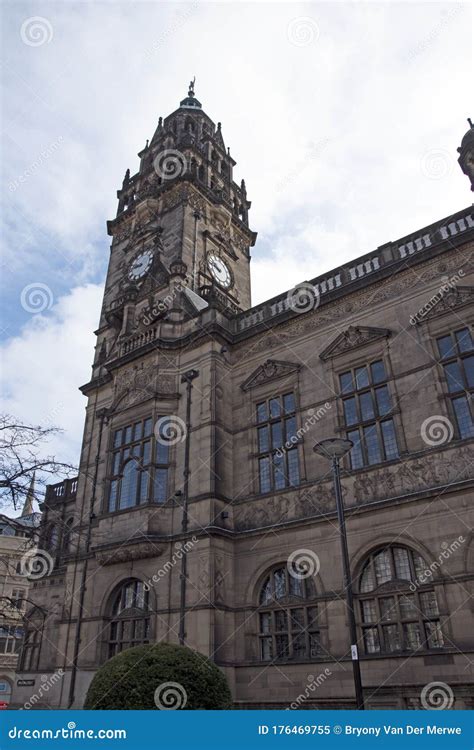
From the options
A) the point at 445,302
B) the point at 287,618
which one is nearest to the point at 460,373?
the point at 445,302

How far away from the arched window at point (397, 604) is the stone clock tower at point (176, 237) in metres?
12.3

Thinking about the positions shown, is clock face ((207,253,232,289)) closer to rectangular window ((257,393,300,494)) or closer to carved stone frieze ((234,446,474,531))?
rectangular window ((257,393,300,494))

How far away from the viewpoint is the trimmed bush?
1038 centimetres

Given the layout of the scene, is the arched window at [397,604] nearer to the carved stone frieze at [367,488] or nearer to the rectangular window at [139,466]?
the carved stone frieze at [367,488]

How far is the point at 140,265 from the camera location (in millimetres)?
30172

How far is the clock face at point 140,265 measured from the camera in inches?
1159

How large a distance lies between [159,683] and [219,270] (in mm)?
23760

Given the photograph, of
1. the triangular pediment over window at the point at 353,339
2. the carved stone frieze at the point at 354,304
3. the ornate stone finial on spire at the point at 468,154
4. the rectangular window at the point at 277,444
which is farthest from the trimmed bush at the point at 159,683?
the ornate stone finial on spire at the point at 468,154

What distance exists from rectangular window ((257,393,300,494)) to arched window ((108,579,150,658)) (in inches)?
→ 225

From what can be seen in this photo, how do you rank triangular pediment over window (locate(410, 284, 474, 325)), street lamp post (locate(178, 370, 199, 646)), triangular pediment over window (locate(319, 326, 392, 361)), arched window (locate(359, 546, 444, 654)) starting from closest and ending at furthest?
arched window (locate(359, 546, 444, 654)) → triangular pediment over window (locate(410, 284, 474, 325)) → street lamp post (locate(178, 370, 199, 646)) → triangular pediment over window (locate(319, 326, 392, 361))

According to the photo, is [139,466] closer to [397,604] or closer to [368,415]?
[368,415]

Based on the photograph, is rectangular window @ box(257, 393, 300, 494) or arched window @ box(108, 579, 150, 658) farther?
rectangular window @ box(257, 393, 300, 494)

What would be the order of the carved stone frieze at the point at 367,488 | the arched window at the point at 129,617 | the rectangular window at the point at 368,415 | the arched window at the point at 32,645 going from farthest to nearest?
the arched window at the point at 32,645 < the arched window at the point at 129,617 < the rectangular window at the point at 368,415 < the carved stone frieze at the point at 367,488

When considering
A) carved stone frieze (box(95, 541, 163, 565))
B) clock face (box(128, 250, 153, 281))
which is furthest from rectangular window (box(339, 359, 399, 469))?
clock face (box(128, 250, 153, 281))
